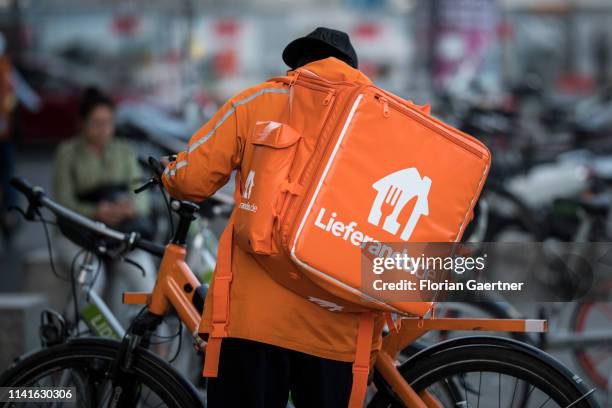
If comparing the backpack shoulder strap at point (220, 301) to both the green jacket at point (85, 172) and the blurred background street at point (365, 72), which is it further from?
the blurred background street at point (365, 72)

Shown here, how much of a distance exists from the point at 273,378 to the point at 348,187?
64 centimetres

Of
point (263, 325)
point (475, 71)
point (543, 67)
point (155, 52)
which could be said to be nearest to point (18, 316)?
point (263, 325)

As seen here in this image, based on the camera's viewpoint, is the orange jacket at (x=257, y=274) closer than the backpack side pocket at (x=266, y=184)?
No

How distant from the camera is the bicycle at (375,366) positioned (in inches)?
116

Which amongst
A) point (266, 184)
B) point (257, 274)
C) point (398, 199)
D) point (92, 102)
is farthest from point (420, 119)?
point (92, 102)

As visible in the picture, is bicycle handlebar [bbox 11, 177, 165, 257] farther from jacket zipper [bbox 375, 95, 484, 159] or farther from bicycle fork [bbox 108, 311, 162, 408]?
jacket zipper [bbox 375, 95, 484, 159]

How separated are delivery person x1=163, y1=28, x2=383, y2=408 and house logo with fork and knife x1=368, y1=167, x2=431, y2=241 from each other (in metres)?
0.31

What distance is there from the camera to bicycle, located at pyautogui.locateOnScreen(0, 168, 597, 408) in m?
2.96

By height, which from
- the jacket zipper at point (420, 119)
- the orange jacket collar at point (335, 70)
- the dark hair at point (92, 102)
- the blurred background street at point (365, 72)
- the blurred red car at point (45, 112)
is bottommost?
the blurred red car at point (45, 112)

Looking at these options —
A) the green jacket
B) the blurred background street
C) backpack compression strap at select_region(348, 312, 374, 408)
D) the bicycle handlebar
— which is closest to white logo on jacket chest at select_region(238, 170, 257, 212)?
backpack compression strap at select_region(348, 312, 374, 408)

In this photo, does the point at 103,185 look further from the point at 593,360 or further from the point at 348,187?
the point at 348,187

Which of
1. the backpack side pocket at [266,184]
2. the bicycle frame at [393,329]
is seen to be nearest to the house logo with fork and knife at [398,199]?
the backpack side pocket at [266,184]

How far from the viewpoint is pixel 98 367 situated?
332 cm

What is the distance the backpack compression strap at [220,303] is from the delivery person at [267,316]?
2cm
